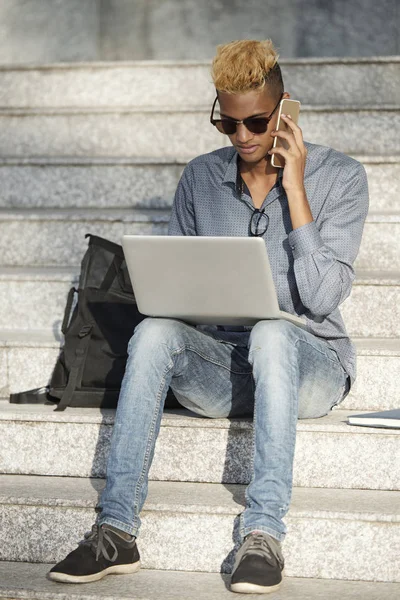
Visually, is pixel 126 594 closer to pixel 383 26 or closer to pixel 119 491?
pixel 119 491

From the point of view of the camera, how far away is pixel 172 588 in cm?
232

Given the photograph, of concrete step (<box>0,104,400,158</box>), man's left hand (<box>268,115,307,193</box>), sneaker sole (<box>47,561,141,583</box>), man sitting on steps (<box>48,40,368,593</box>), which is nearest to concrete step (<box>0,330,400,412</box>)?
man sitting on steps (<box>48,40,368,593</box>)

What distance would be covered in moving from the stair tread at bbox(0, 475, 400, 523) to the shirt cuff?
0.63 m

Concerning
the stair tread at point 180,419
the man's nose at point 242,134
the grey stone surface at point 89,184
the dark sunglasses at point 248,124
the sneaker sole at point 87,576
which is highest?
the grey stone surface at point 89,184

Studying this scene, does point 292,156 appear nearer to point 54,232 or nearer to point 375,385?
point 375,385

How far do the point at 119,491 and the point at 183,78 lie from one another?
2.43m

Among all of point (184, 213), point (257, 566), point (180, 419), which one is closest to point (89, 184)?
point (184, 213)

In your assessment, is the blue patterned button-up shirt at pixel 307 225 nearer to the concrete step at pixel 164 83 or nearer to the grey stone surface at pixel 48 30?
the concrete step at pixel 164 83

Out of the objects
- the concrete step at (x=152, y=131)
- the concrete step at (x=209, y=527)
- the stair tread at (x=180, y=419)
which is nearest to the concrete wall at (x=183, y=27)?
the concrete step at (x=152, y=131)

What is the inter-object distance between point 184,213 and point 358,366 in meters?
0.68

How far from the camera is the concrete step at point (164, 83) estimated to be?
4.24 metres

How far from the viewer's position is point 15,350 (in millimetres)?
3111

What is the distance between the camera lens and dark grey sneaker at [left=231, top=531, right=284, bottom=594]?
2.21 metres

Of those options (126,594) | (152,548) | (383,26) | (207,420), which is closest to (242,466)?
(207,420)
